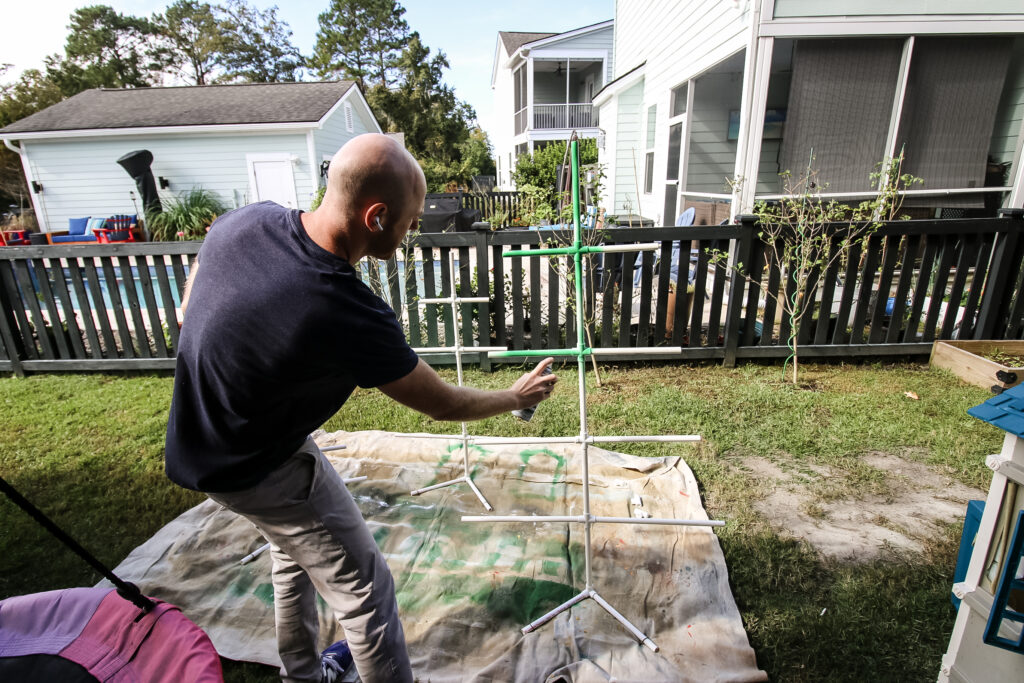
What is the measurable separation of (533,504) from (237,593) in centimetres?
145

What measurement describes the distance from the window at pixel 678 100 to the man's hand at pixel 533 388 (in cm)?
806

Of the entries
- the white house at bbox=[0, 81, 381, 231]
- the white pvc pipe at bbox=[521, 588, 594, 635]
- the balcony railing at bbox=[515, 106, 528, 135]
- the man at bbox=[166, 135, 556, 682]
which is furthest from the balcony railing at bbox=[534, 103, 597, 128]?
the man at bbox=[166, 135, 556, 682]

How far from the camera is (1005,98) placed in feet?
20.9

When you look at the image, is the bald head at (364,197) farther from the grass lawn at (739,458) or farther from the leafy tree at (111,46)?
the leafy tree at (111,46)

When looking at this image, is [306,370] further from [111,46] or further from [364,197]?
[111,46]

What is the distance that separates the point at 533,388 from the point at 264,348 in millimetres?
797

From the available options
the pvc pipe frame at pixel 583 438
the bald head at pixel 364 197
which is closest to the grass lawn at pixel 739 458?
the pvc pipe frame at pixel 583 438

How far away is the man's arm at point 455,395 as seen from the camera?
4.51 feet

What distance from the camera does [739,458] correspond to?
3.22m

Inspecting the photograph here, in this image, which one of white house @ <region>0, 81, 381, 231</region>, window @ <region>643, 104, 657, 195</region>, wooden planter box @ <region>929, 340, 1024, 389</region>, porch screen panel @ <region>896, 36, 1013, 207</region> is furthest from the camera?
white house @ <region>0, 81, 381, 231</region>

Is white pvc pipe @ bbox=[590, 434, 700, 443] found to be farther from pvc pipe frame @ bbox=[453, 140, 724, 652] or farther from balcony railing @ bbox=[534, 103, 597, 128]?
balcony railing @ bbox=[534, 103, 597, 128]

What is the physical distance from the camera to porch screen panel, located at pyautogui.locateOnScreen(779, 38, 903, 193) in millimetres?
6016

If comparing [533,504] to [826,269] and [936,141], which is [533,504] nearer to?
[826,269]

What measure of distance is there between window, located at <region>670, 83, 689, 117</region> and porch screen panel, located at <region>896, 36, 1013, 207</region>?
3.11 meters
